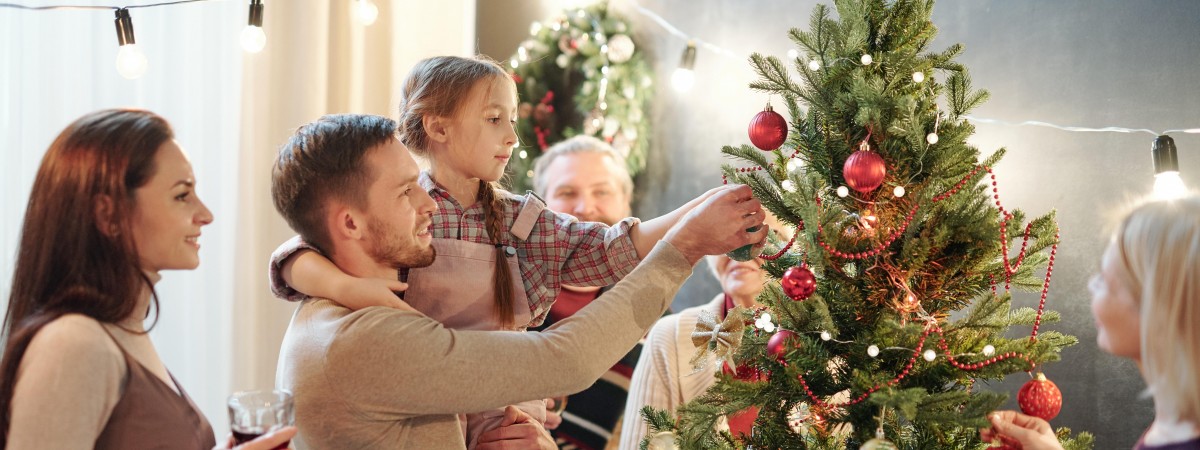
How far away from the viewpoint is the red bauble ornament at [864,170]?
1.57 metres

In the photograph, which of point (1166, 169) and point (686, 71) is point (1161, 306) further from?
point (686, 71)

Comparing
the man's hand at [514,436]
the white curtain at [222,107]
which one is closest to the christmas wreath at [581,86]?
the white curtain at [222,107]

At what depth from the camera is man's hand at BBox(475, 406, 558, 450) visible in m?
2.00

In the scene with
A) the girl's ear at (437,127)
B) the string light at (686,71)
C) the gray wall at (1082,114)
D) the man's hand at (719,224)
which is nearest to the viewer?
the man's hand at (719,224)

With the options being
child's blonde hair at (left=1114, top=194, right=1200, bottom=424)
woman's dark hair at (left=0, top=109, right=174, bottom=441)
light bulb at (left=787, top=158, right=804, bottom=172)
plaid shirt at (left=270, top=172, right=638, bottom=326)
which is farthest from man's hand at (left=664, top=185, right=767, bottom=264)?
woman's dark hair at (left=0, top=109, right=174, bottom=441)

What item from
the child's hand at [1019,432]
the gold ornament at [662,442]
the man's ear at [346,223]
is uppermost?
the man's ear at [346,223]

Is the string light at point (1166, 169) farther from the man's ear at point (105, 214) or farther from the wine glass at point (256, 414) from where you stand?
the man's ear at point (105, 214)

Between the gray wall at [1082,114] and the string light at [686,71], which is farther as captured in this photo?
the string light at [686,71]

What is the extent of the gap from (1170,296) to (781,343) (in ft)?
1.90

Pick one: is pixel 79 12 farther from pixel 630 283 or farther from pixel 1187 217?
pixel 1187 217

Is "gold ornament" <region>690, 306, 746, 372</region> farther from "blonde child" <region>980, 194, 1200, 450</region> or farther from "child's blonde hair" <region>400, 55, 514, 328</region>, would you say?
"blonde child" <region>980, 194, 1200, 450</region>

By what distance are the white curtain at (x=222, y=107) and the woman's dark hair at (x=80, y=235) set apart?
1.97 metres

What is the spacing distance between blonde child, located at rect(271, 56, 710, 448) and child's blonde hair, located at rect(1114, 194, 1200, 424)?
2.91 ft

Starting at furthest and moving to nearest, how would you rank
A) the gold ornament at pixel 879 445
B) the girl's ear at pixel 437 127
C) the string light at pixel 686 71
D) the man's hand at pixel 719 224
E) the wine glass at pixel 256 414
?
the string light at pixel 686 71, the girl's ear at pixel 437 127, the man's hand at pixel 719 224, the gold ornament at pixel 879 445, the wine glass at pixel 256 414
